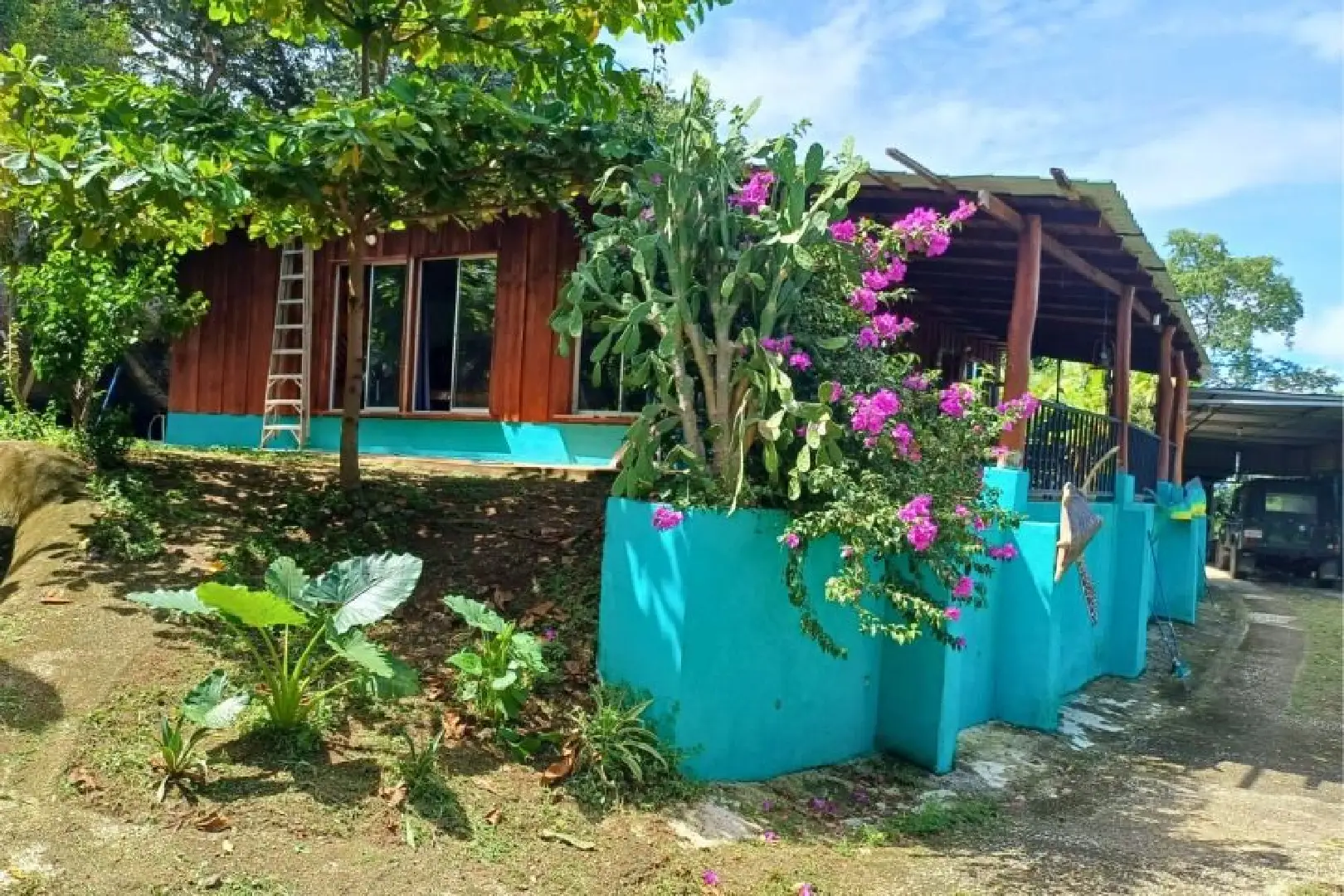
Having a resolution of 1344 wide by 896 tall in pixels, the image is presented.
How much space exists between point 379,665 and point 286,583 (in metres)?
0.68

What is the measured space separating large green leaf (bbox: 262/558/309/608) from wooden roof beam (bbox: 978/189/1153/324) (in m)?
4.81

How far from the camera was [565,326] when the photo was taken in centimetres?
532

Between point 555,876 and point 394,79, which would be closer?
point 555,876

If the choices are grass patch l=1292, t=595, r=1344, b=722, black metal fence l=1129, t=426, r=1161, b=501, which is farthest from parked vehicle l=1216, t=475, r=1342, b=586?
black metal fence l=1129, t=426, r=1161, b=501

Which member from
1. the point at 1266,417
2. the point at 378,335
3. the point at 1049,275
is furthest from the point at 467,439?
the point at 1266,417

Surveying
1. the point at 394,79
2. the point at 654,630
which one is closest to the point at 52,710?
the point at 654,630

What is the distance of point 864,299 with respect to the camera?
5535 millimetres

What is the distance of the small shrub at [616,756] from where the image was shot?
4.46 m

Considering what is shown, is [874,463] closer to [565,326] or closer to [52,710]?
[565,326]

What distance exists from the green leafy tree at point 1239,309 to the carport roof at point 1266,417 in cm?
1916

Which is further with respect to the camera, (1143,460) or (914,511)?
(1143,460)

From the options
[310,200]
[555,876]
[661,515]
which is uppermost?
[310,200]

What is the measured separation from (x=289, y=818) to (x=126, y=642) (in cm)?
161

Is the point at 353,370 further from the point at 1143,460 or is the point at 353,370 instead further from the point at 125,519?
the point at 1143,460
